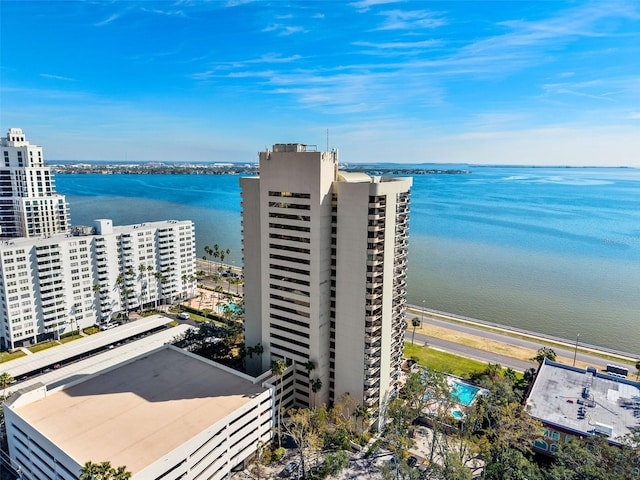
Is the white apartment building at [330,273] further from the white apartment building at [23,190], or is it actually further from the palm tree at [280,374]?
the white apartment building at [23,190]

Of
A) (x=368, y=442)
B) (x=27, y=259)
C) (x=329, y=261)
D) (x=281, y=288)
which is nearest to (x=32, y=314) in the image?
(x=27, y=259)

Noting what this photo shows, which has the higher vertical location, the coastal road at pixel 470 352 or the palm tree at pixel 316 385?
the palm tree at pixel 316 385

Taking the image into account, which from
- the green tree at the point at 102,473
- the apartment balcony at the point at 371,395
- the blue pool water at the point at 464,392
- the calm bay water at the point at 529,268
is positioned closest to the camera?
the green tree at the point at 102,473

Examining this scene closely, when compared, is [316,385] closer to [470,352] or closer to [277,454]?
[277,454]

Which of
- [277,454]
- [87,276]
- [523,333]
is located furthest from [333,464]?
[87,276]

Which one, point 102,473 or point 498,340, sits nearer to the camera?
point 102,473

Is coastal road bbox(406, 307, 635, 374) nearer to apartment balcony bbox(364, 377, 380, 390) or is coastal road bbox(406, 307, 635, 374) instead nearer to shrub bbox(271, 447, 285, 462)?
apartment balcony bbox(364, 377, 380, 390)

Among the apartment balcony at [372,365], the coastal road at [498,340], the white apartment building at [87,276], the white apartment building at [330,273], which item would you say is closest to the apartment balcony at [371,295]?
the white apartment building at [330,273]
